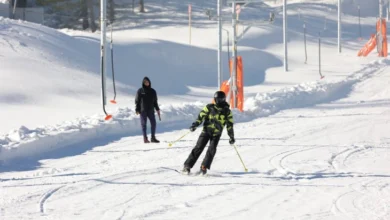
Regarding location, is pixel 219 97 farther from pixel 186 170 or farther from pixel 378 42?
pixel 378 42

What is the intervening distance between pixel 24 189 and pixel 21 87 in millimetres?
15641

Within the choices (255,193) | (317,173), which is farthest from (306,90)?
(255,193)

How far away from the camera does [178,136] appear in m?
20.2

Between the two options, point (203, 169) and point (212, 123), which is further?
point (212, 123)

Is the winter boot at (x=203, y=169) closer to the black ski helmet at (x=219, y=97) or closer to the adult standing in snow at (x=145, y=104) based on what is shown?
the black ski helmet at (x=219, y=97)

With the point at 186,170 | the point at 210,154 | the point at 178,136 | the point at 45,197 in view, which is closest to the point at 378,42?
the point at 178,136

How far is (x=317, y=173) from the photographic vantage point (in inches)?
556

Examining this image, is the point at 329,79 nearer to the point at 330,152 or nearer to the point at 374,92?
the point at 374,92

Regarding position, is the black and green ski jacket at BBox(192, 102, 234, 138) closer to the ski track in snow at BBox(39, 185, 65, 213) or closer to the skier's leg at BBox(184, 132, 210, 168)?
the skier's leg at BBox(184, 132, 210, 168)

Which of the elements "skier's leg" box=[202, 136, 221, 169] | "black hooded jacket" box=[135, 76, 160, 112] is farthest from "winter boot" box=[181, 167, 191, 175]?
"black hooded jacket" box=[135, 76, 160, 112]

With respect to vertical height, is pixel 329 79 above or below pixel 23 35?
below

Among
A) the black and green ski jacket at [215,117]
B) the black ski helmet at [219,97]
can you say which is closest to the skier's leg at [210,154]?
the black and green ski jacket at [215,117]

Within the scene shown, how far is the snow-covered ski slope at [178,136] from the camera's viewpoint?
11211mm

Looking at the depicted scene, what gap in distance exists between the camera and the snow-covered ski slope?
11211 mm
